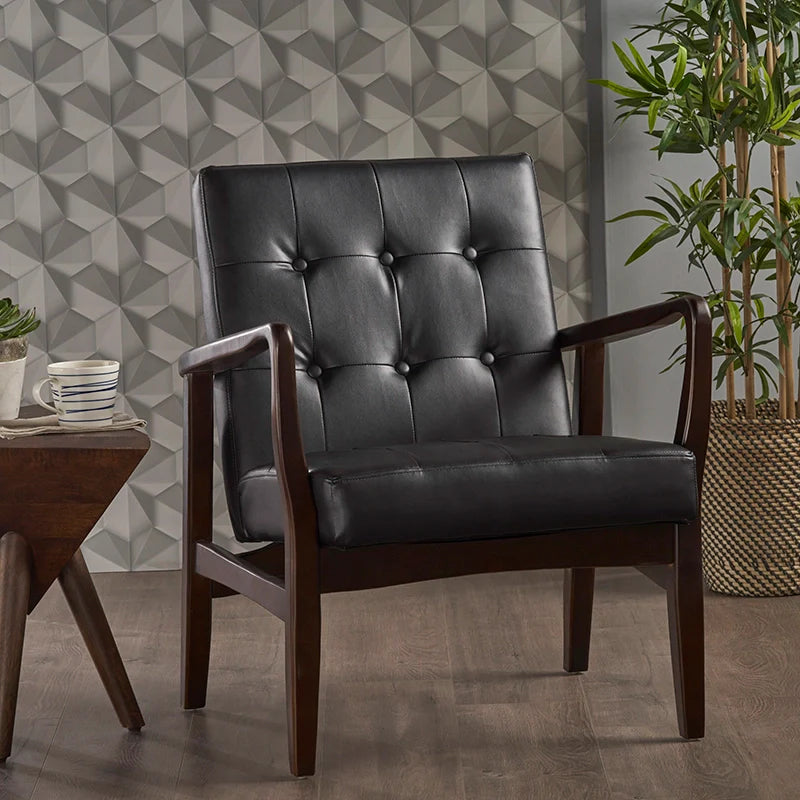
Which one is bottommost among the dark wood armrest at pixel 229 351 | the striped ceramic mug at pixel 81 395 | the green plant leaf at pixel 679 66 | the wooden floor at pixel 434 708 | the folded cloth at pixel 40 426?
the wooden floor at pixel 434 708

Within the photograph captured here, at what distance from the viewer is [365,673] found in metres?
2.21

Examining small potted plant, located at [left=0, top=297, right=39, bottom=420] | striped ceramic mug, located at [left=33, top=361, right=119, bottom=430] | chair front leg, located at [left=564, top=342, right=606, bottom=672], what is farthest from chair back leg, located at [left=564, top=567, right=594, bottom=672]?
small potted plant, located at [left=0, top=297, right=39, bottom=420]

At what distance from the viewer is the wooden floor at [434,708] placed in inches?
67.5

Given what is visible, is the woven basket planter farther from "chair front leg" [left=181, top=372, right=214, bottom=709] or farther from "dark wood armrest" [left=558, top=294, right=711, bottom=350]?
"chair front leg" [left=181, top=372, right=214, bottom=709]

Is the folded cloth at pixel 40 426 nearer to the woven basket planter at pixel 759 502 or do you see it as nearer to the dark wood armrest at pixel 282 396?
the dark wood armrest at pixel 282 396

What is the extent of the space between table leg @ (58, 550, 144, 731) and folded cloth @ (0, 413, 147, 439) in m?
0.20

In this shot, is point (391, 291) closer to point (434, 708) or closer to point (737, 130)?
point (434, 708)

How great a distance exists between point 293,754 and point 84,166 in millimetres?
1808

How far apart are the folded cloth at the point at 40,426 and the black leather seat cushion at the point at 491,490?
0.27 meters

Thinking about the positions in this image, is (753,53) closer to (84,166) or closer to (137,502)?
(84,166)

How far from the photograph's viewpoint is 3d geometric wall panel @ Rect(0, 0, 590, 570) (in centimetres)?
300

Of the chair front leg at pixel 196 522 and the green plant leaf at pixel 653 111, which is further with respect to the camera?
the green plant leaf at pixel 653 111

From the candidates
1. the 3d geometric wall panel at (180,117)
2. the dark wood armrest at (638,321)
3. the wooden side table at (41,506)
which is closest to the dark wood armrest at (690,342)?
the dark wood armrest at (638,321)

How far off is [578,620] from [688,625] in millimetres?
374
